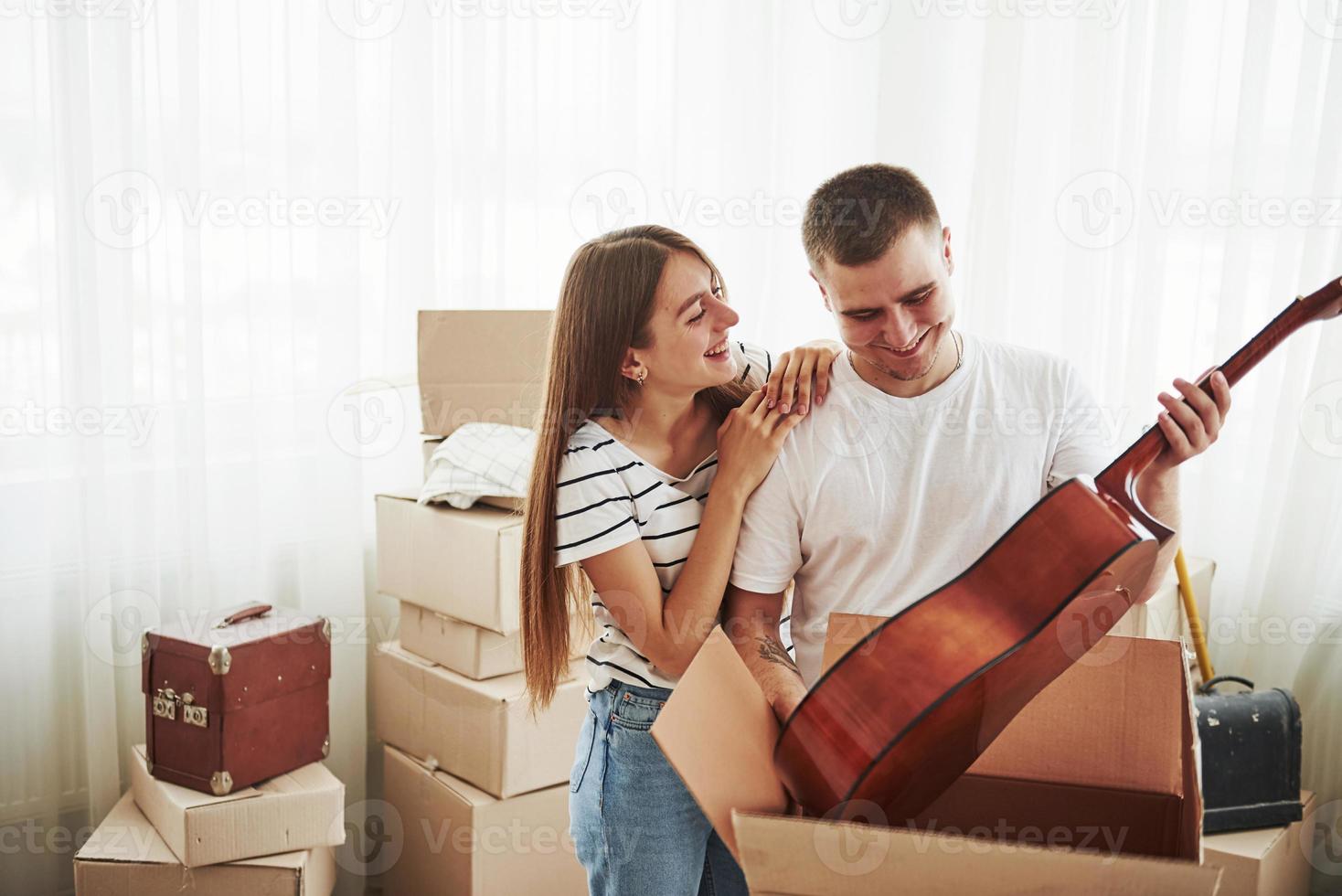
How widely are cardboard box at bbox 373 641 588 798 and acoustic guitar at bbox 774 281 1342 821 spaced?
1.34 metres

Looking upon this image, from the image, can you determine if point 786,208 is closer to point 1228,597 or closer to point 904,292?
point 1228,597

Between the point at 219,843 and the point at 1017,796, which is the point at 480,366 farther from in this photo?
the point at 1017,796

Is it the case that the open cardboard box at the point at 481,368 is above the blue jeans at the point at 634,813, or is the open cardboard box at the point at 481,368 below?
above

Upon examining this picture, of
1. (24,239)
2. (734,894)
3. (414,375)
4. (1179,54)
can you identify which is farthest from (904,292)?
(24,239)

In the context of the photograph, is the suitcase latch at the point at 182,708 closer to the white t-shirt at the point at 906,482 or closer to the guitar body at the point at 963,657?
the white t-shirt at the point at 906,482

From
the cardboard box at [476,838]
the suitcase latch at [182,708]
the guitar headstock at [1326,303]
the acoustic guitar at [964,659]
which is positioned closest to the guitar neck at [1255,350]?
the guitar headstock at [1326,303]

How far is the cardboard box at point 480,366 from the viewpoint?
86.2 inches

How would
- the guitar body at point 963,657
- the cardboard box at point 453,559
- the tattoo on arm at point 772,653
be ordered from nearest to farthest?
the guitar body at point 963,657
the tattoo on arm at point 772,653
the cardboard box at point 453,559

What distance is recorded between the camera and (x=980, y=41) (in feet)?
9.43

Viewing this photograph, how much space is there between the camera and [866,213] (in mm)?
1316

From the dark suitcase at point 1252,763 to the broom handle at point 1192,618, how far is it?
22cm

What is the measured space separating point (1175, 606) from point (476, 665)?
1.47 meters

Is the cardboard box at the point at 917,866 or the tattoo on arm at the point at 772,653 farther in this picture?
the tattoo on arm at the point at 772,653

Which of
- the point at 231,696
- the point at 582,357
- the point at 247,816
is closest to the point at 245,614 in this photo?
the point at 231,696
